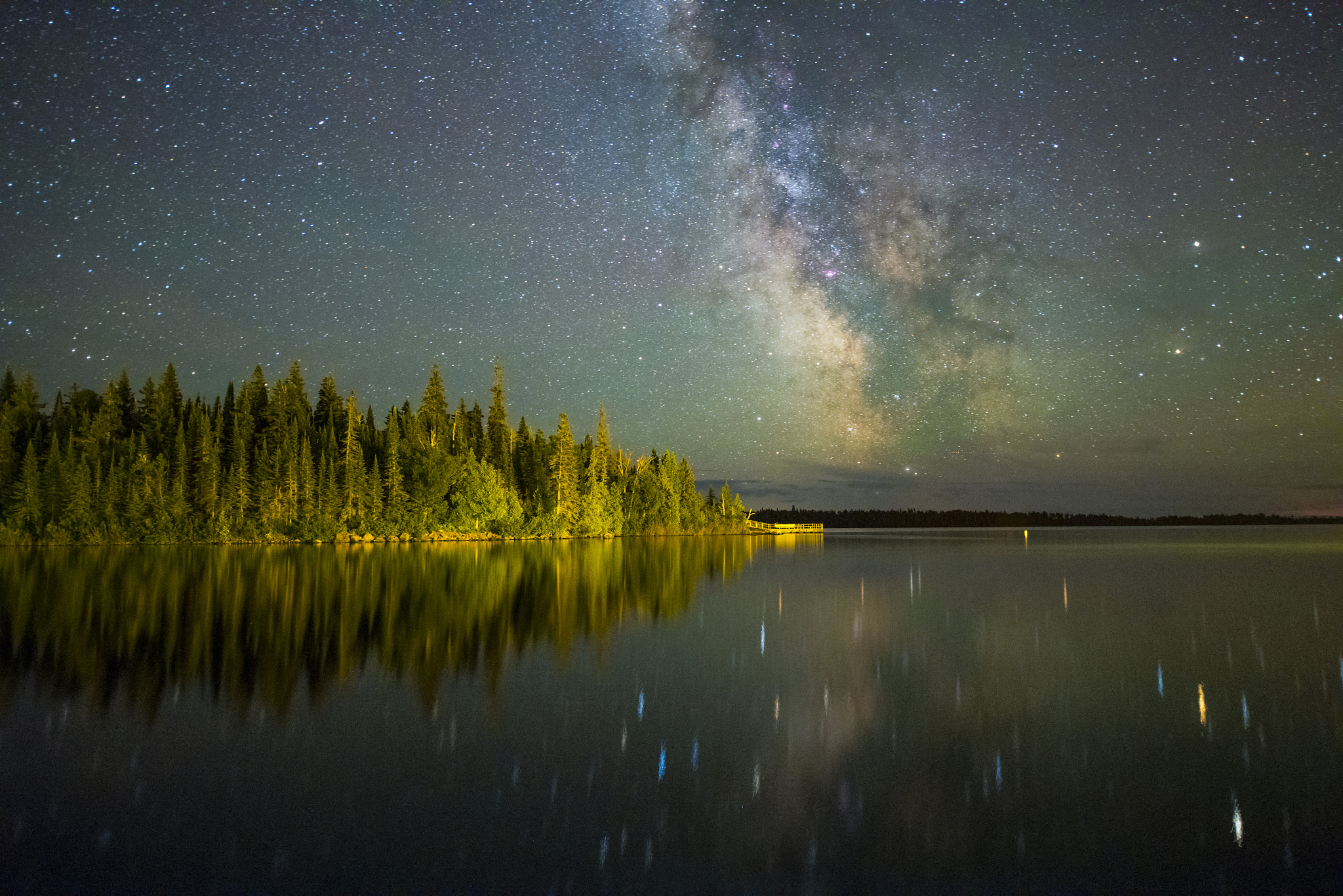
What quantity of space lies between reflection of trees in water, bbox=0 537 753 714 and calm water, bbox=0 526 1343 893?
150 millimetres

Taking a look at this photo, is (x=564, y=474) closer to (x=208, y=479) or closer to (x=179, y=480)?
(x=208, y=479)

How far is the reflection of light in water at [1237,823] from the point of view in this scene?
270 inches

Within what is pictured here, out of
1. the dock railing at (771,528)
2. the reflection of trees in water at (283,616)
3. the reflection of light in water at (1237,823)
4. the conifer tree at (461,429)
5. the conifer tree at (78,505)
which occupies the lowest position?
the dock railing at (771,528)

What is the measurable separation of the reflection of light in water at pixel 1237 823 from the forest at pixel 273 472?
234 ft

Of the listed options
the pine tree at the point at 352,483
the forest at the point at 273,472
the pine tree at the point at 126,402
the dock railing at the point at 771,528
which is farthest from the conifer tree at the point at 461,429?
the dock railing at the point at 771,528

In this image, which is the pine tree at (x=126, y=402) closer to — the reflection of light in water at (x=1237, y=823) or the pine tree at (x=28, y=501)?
the pine tree at (x=28, y=501)

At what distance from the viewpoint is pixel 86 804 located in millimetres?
7180

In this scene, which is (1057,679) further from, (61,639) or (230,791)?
(61,639)

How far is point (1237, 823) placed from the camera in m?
7.18

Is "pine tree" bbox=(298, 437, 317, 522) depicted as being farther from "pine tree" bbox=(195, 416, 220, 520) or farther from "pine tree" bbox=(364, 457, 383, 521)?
"pine tree" bbox=(195, 416, 220, 520)

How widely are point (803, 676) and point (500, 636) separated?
6914 mm

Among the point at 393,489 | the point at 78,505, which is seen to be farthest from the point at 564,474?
the point at 78,505

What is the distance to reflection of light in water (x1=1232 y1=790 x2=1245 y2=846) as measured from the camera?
6863 mm

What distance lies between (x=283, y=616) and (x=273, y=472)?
61.1m
